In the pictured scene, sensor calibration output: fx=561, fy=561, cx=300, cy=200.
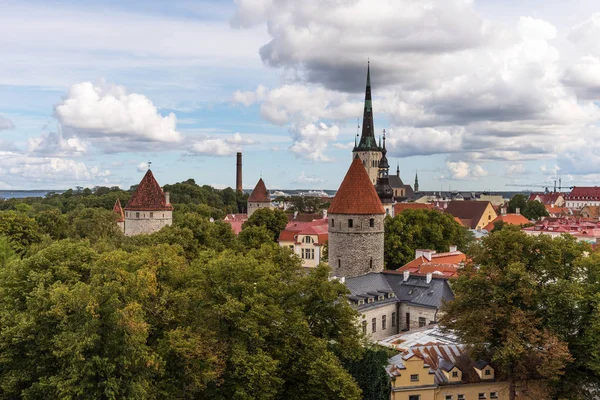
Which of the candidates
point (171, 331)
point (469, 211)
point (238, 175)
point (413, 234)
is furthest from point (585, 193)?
point (171, 331)

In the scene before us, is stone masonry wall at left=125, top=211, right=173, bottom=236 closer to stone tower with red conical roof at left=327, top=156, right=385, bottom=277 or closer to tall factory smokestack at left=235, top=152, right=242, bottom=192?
stone tower with red conical roof at left=327, top=156, right=385, bottom=277

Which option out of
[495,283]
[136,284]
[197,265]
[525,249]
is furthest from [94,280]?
[525,249]

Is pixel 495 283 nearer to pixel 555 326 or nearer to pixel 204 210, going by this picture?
pixel 555 326

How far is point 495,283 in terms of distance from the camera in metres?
22.8

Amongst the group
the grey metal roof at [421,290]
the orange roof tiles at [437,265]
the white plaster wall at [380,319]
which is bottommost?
the white plaster wall at [380,319]

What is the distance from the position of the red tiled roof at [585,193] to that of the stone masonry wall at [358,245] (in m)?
130

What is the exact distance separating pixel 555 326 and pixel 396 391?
6815mm

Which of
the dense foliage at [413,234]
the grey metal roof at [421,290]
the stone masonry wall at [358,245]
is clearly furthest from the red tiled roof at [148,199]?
the grey metal roof at [421,290]

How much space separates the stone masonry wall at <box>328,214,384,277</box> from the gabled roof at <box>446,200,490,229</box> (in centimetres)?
6051

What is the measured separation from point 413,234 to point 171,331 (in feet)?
109

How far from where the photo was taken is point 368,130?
323ft

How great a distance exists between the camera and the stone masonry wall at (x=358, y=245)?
123ft

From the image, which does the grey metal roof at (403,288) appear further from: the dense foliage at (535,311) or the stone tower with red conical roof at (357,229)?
the dense foliage at (535,311)

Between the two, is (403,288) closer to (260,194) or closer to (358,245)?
(358,245)
